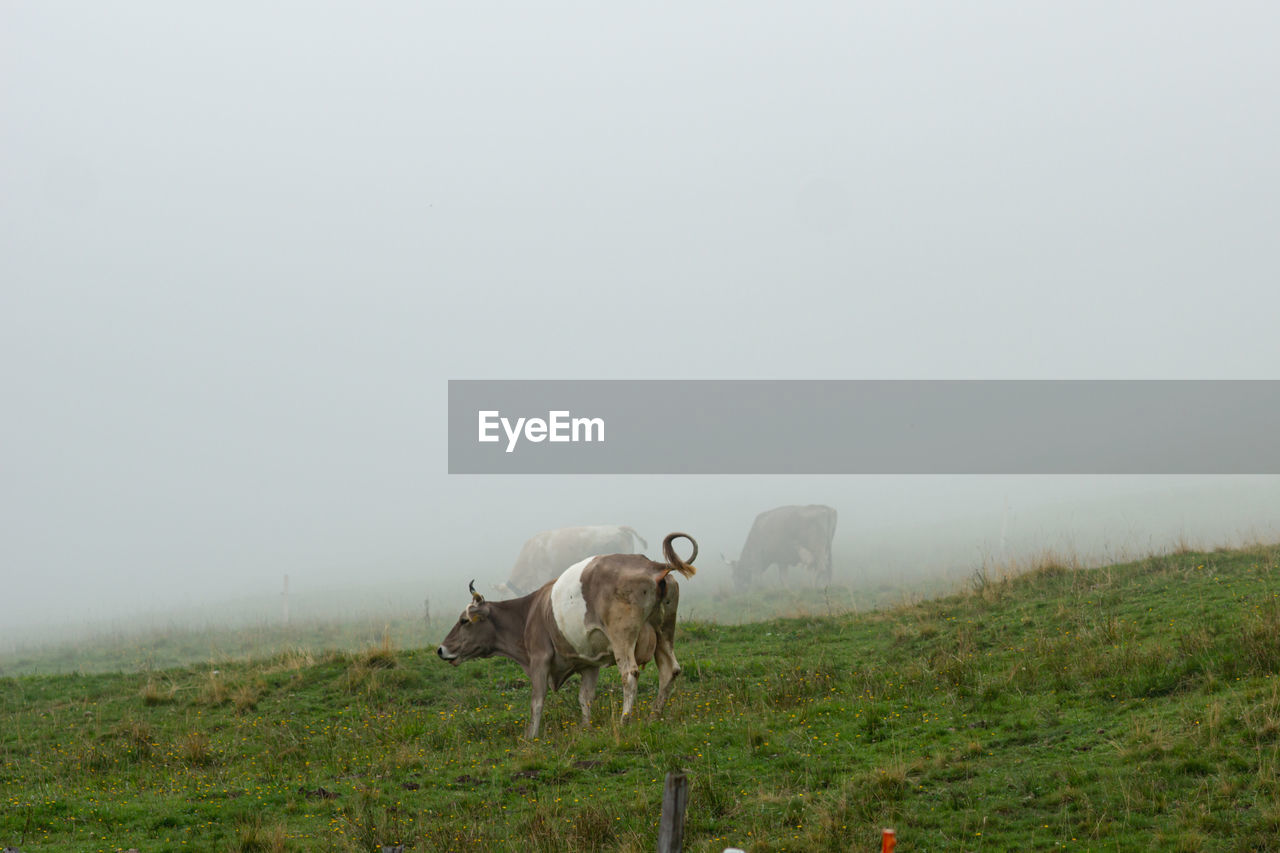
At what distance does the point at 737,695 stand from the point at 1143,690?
4.75 metres

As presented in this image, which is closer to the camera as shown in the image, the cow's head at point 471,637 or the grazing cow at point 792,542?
the cow's head at point 471,637

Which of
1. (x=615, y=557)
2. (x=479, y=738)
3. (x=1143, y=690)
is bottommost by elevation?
(x=479, y=738)

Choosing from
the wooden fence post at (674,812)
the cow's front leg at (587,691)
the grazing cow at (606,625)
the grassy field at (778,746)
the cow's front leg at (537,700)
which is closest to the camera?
the wooden fence post at (674,812)

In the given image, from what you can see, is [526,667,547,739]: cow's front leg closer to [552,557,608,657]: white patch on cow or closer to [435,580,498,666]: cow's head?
[552,557,608,657]: white patch on cow

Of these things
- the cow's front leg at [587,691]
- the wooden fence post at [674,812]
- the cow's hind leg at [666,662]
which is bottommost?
the cow's front leg at [587,691]

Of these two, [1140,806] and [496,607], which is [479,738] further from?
[1140,806]

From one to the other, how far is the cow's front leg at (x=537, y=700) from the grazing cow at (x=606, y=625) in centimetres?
1

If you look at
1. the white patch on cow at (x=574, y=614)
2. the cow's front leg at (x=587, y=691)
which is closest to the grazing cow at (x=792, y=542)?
the cow's front leg at (x=587, y=691)

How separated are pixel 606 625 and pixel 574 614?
2.05 feet

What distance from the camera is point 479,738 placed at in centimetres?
1267

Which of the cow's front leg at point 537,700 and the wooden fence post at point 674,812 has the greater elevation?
the wooden fence post at point 674,812

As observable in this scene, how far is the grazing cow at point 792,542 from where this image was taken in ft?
125

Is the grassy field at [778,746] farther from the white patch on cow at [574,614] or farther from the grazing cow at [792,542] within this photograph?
the grazing cow at [792,542]

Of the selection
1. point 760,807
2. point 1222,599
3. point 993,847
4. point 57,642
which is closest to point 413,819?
point 760,807
